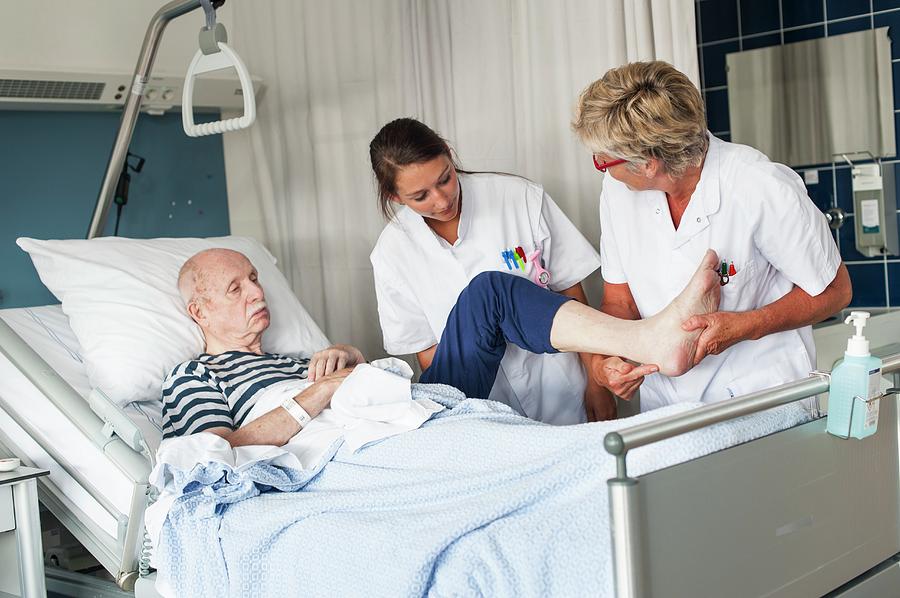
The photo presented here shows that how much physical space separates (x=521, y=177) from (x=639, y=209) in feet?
1.64

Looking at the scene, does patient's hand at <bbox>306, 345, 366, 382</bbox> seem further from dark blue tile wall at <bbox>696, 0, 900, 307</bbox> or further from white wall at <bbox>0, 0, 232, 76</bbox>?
dark blue tile wall at <bbox>696, 0, 900, 307</bbox>

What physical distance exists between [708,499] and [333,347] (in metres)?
1.14

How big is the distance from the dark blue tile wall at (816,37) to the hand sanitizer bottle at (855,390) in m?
2.43

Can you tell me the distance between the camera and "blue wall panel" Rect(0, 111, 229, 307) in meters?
2.95

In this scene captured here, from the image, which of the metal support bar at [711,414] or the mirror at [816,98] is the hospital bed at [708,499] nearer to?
the metal support bar at [711,414]

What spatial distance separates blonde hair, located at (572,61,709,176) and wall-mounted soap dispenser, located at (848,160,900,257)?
215 centimetres

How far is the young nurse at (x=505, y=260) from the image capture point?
7.60 feet

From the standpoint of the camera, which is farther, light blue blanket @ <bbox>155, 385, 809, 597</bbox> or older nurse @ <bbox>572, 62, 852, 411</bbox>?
older nurse @ <bbox>572, 62, 852, 411</bbox>

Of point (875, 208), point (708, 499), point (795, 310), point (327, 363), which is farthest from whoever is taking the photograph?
point (875, 208)

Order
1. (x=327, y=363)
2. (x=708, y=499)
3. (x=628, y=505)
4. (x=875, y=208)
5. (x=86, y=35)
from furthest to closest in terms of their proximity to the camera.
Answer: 1. (x=875, y=208)
2. (x=86, y=35)
3. (x=327, y=363)
4. (x=708, y=499)
5. (x=628, y=505)

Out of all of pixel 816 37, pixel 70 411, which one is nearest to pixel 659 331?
pixel 70 411

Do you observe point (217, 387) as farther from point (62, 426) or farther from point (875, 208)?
point (875, 208)

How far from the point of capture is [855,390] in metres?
1.46

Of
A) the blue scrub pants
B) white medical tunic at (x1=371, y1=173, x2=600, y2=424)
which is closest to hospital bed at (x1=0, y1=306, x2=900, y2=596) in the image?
the blue scrub pants
